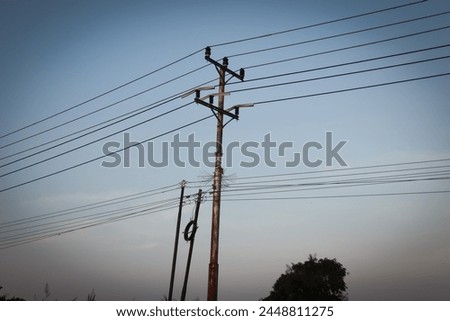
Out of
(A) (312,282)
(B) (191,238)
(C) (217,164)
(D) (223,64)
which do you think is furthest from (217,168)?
(A) (312,282)

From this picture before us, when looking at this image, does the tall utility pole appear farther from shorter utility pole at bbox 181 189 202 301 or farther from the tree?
the tree

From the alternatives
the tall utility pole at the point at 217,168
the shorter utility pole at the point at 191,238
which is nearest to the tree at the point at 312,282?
the shorter utility pole at the point at 191,238

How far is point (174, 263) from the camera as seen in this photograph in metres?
26.8

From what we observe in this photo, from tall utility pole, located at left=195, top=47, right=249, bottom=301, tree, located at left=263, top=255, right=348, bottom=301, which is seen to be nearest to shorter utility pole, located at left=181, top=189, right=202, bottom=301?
tall utility pole, located at left=195, top=47, right=249, bottom=301

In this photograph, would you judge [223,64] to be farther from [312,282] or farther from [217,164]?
[312,282]

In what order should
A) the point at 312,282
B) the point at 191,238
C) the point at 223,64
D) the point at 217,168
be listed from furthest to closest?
the point at 312,282
the point at 191,238
the point at 223,64
the point at 217,168

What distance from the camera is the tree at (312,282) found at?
191 ft

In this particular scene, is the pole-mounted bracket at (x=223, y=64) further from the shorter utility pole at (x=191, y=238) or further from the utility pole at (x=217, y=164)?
the shorter utility pole at (x=191, y=238)

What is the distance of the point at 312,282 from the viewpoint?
58.5 meters
